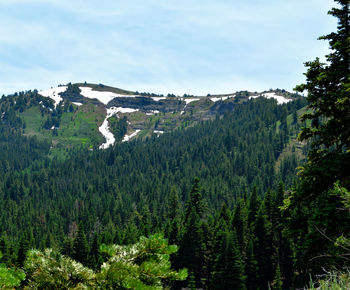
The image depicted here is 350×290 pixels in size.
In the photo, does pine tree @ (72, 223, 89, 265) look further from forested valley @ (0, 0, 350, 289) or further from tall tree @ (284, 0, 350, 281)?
tall tree @ (284, 0, 350, 281)

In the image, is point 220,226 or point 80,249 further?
point 220,226

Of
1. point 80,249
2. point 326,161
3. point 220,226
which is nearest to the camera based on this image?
point 326,161

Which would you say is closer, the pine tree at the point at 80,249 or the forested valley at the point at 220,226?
the forested valley at the point at 220,226

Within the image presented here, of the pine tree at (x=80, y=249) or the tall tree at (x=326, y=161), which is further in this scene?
the pine tree at (x=80, y=249)

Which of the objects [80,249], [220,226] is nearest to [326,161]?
[220,226]

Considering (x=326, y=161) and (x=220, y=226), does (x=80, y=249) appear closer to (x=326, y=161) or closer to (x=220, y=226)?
(x=220, y=226)

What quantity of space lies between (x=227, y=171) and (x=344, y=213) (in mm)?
174109

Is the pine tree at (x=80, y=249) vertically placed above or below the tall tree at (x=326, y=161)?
below

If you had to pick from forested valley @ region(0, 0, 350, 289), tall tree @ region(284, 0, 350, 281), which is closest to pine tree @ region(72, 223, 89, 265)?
forested valley @ region(0, 0, 350, 289)

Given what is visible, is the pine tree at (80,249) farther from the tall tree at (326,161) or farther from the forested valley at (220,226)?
the tall tree at (326,161)

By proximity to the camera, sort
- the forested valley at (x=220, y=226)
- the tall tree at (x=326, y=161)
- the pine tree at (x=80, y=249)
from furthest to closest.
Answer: the pine tree at (x=80, y=249)
the tall tree at (x=326, y=161)
the forested valley at (x=220, y=226)

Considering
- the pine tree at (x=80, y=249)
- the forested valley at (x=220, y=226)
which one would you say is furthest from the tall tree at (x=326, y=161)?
the pine tree at (x=80, y=249)

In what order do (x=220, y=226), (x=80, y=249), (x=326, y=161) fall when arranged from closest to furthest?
1. (x=326, y=161)
2. (x=80, y=249)
3. (x=220, y=226)

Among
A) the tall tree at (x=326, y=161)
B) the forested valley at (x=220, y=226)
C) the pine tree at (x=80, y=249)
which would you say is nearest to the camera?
the forested valley at (x=220, y=226)
